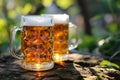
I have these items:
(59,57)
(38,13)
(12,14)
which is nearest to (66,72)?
(59,57)

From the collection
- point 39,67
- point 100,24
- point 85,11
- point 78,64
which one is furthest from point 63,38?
point 100,24

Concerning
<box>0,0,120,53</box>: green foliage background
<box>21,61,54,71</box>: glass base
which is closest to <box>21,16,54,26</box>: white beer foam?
<box>21,61,54,71</box>: glass base

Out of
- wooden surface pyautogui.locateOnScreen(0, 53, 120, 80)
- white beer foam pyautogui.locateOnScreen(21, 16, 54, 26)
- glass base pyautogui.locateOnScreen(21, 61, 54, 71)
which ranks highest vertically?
white beer foam pyautogui.locateOnScreen(21, 16, 54, 26)

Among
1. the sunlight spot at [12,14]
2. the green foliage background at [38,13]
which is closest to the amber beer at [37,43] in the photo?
the green foliage background at [38,13]

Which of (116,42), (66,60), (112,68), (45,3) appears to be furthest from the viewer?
(45,3)

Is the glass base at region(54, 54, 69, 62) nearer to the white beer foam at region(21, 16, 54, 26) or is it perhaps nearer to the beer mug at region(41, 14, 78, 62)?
the beer mug at region(41, 14, 78, 62)

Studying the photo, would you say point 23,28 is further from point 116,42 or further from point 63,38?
point 116,42

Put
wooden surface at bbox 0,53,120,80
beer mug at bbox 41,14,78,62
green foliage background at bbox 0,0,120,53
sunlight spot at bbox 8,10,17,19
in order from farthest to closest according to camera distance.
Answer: sunlight spot at bbox 8,10,17,19, green foliage background at bbox 0,0,120,53, beer mug at bbox 41,14,78,62, wooden surface at bbox 0,53,120,80
